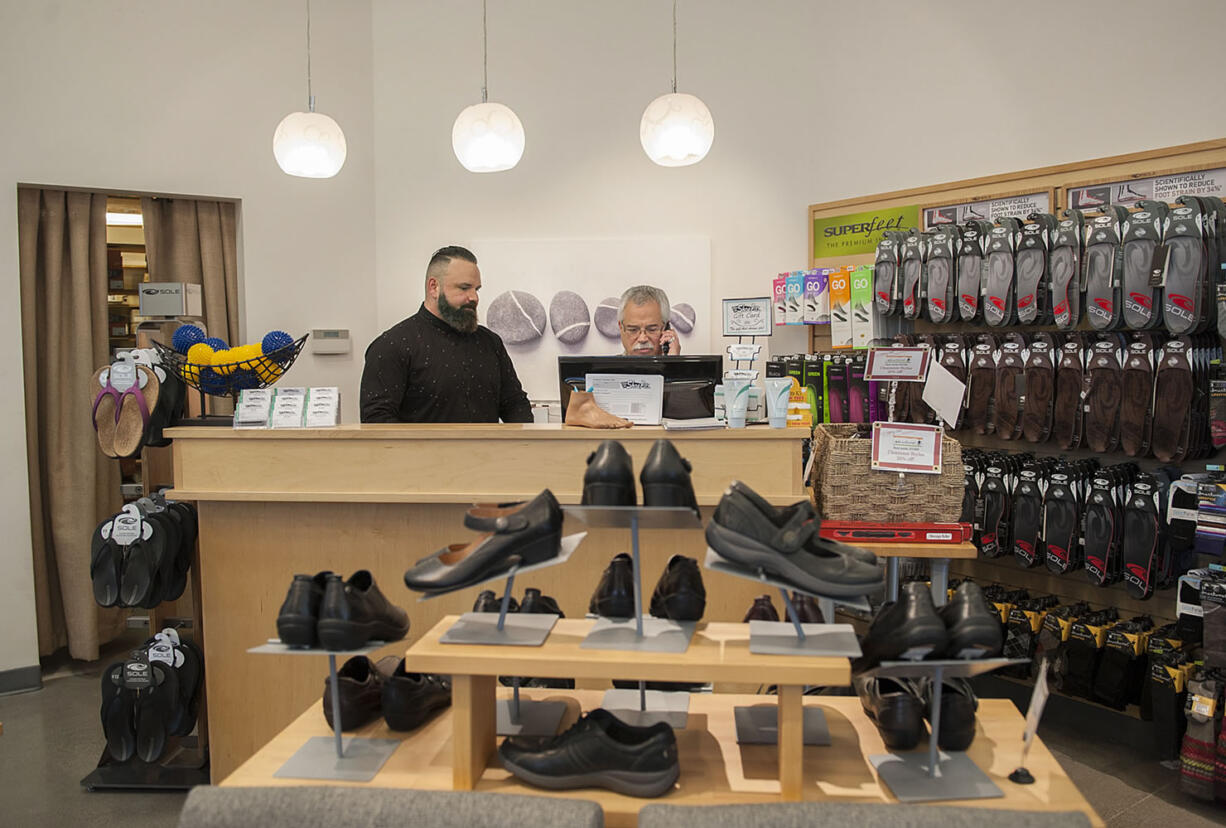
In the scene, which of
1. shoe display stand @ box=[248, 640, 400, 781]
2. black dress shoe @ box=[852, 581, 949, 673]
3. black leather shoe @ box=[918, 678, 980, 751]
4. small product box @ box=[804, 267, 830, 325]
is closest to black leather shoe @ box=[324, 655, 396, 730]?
shoe display stand @ box=[248, 640, 400, 781]

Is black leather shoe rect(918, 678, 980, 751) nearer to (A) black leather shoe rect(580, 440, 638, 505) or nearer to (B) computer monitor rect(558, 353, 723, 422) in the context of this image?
(A) black leather shoe rect(580, 440, 638, 505)

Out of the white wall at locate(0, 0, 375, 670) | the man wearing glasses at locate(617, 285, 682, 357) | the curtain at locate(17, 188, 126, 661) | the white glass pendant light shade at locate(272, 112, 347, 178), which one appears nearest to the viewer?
the white glass pendant light shade at locate(272, 112, 347, 178)

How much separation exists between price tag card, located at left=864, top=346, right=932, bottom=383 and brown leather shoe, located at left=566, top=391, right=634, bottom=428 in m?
0.96

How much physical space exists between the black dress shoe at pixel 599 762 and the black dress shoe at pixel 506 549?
0.30 m

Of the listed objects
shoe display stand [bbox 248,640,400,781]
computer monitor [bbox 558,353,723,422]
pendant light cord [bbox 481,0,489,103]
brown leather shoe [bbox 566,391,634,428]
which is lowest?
shoe display stand [bbox 248,640,400,781]

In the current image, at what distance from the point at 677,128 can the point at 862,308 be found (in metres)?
1.44

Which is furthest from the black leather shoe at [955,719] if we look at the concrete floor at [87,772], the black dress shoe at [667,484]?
the concrete floor at [87,772]

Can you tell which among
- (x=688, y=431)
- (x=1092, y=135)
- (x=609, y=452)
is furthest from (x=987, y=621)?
(x=1092, y=135)

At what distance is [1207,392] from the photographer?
333 centimetres

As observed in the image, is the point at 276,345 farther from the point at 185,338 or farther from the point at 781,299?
the point at 781,299

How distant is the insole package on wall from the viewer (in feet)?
14.4

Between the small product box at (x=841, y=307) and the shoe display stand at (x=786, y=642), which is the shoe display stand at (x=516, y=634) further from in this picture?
the small product box at (x=841, y=307)

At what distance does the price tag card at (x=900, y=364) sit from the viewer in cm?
294

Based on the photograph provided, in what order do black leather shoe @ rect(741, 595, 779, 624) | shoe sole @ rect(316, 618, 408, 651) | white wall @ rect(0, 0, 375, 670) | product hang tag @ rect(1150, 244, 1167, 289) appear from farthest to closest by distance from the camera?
white wall @ rect(0, 0, 375, 670), product hang tag @ rect(1150, 244, 1167, 289), black leather shoe @ rect(741, 595, 779, 624), shoe sole @ rect(316, 618, 408, 651)
